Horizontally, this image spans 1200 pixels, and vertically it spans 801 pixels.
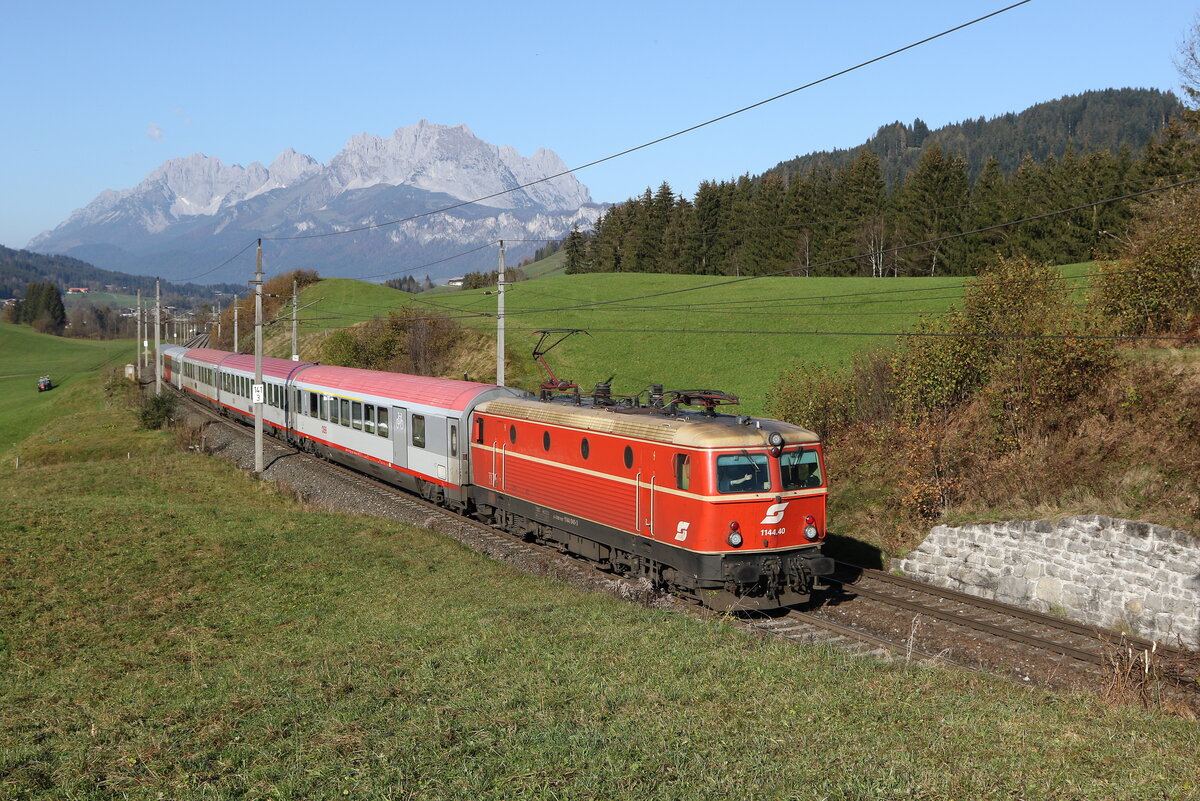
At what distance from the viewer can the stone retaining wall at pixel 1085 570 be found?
15789 mm

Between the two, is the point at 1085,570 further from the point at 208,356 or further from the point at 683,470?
the point at 208,356

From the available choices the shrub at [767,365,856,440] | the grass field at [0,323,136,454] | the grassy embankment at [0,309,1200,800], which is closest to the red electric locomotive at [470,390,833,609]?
the grassy embankment at [0,309,1200,800]

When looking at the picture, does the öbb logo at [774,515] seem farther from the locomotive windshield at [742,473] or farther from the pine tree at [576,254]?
the pine tree at [576,254]

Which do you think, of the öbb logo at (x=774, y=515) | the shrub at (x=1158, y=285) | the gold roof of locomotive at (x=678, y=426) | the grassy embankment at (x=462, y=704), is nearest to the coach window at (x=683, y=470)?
the gold roof of locomotive at (x=678, y=426)

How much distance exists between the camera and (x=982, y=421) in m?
23.4

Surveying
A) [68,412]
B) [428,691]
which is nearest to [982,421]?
[428,691]

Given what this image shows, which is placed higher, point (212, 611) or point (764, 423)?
point (764, 423)

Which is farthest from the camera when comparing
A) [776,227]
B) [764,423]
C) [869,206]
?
[776,227]

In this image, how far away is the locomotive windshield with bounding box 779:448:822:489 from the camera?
1627 cm

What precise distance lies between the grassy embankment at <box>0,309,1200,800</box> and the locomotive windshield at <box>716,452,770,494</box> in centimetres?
257

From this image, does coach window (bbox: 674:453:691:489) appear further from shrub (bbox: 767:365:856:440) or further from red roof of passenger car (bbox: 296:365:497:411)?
shrub (bbox: 767:365:856:440)

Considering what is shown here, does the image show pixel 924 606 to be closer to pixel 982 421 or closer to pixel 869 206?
pixel 982 421

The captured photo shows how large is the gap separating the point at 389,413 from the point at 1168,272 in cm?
2338

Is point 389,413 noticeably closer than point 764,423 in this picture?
No
